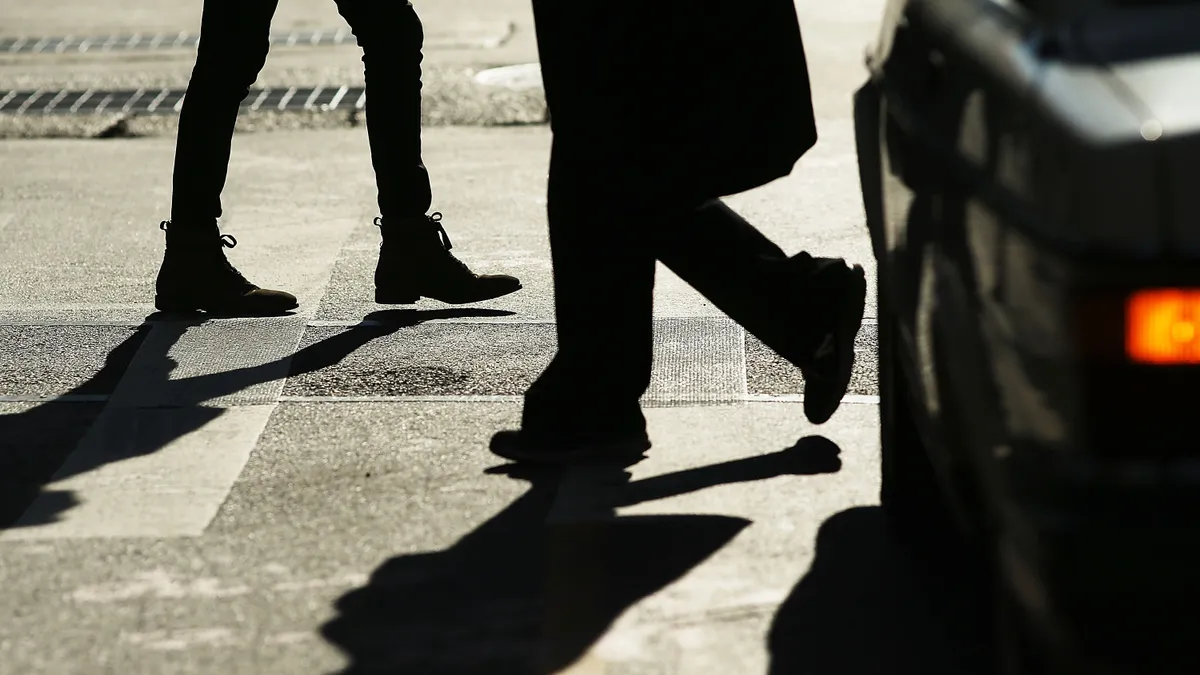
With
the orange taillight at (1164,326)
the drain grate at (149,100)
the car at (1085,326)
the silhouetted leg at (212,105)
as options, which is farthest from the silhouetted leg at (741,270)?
the drain grate at (149,100)

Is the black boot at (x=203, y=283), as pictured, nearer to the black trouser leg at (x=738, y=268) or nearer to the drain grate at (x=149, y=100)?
the black trouser leg at (x=738, y=268)

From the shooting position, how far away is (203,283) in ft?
17.3

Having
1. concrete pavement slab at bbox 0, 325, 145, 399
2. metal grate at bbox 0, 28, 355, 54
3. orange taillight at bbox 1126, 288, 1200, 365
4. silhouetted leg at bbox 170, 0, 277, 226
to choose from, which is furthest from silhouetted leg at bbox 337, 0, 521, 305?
metal grate at bbox 0, 28, 355, 54

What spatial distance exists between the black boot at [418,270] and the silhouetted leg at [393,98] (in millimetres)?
64

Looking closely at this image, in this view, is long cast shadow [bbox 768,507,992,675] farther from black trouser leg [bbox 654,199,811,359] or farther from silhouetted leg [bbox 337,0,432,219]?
silhouetted leg [bbox 337,0,432,219]

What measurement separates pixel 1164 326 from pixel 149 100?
7.55 meters

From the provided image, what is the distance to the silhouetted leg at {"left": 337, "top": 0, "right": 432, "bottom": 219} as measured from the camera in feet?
17.3

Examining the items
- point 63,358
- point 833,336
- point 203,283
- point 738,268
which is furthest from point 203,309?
point 833,336

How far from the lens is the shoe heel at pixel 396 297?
5352mm

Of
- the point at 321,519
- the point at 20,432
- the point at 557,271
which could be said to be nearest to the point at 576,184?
the point at 557,271

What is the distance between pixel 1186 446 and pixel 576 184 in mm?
2037

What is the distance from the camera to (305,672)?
3004mm

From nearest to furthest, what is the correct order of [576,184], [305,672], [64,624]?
1. [305,672]
2. [64,624]
3. [576,184]

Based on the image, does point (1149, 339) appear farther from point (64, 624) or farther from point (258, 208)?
point (258, 208)
